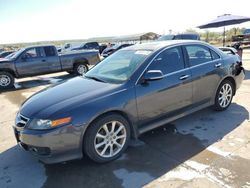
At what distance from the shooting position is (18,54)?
36.2 ft

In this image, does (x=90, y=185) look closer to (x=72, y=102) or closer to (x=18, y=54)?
(x=72, y=102)

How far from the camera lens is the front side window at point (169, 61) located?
4.17 meters

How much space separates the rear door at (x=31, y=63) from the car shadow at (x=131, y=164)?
742 centimetres

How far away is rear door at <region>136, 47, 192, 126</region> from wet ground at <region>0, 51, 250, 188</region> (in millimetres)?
478

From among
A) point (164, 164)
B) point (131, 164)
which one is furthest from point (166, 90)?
point (131, 164)

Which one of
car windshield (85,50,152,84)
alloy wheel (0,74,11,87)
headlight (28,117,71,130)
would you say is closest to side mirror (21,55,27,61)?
alloy wheel (0,74,11,87)

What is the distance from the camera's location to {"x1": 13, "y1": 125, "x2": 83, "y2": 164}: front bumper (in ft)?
10.5

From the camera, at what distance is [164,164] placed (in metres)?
3.54

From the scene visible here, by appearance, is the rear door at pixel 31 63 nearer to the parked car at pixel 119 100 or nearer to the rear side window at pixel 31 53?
the rear side window at pixel 31 53

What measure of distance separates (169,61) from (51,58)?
8349 millimetres

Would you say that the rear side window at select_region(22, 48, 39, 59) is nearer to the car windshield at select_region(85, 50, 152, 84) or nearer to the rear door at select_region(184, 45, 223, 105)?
the car windshield at select_region(85, 50, 152, 84)

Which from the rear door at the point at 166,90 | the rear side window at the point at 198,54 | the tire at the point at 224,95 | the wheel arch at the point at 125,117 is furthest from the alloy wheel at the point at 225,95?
the wheel arch at the point at 125,117

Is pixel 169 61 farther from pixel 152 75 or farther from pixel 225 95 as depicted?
pixel 225 95

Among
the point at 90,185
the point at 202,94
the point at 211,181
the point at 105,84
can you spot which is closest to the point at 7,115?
the point at 105,84
